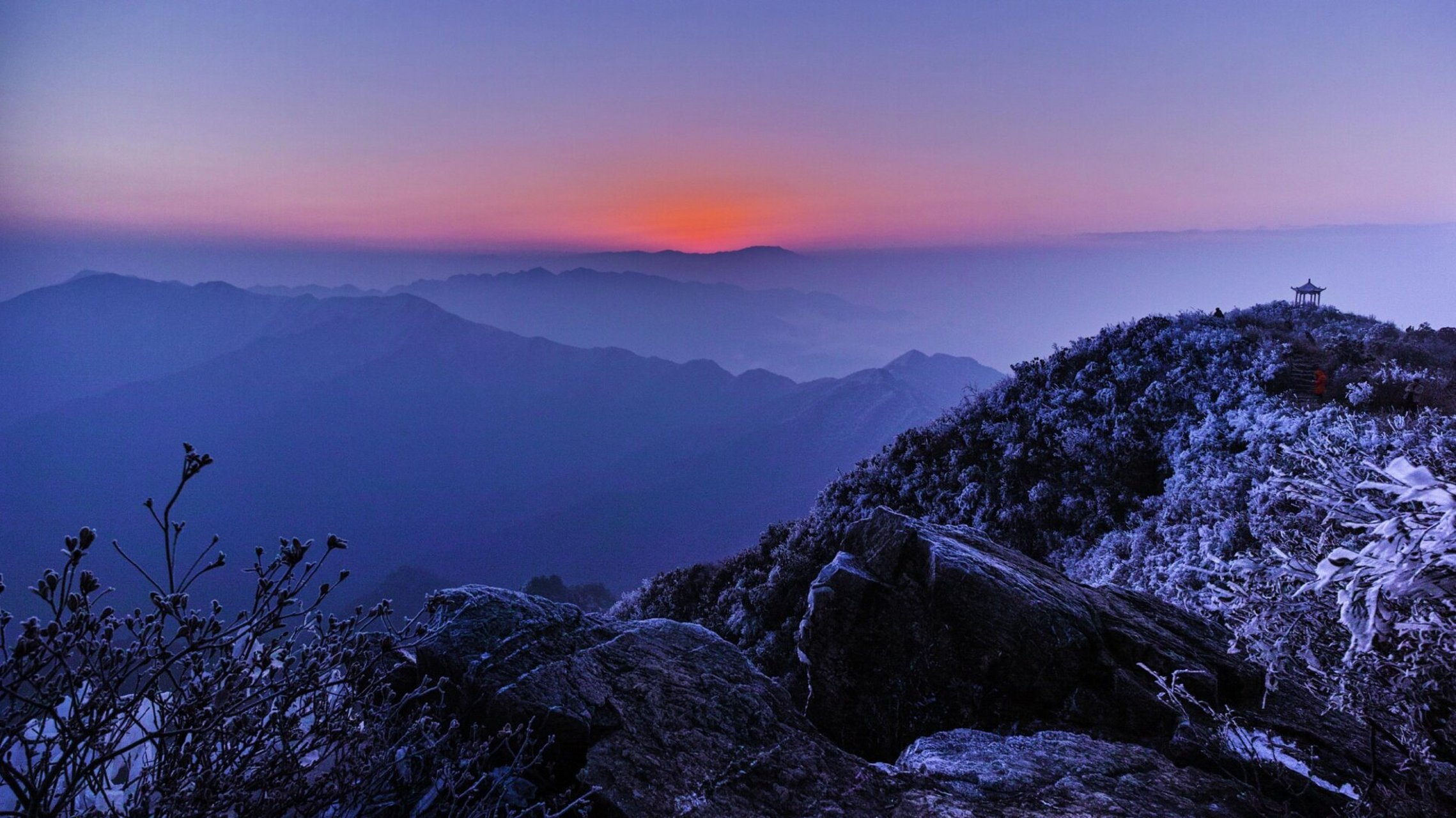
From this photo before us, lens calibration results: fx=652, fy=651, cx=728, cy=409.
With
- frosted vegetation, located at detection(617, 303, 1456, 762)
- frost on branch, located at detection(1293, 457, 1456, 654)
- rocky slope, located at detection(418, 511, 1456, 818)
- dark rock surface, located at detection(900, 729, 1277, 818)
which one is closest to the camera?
frost on branch, located at detection(1293, 457, 1456, 654)

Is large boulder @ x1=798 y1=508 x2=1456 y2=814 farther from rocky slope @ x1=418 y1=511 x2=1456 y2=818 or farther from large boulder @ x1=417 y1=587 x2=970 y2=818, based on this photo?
large boulder @ x1=417 y1=587 x2=970 y2=818

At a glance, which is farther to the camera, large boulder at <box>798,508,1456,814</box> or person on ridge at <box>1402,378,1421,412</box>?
person on ridge at <box>1402,378,1421,412</box>

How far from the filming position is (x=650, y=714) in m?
6.11

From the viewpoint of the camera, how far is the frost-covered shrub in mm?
2572

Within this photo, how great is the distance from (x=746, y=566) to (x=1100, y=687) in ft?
35.4

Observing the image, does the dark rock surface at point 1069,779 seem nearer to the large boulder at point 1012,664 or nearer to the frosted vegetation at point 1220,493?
the large boulder at point 1012,664

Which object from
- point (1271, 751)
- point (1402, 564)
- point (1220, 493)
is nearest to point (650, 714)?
point (1271, 751)

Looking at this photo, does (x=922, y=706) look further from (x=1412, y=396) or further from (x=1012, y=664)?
(x=1412, y=396)

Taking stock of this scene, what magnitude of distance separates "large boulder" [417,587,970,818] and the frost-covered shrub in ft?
3.30

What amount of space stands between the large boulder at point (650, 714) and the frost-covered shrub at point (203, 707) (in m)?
1.00

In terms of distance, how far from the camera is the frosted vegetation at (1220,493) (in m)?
3.48

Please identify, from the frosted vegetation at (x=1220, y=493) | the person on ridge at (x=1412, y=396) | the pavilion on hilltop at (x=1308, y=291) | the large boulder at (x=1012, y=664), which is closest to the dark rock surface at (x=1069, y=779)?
the large boulder at (x=1012, y=664)

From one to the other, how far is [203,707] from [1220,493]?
54.9 feet

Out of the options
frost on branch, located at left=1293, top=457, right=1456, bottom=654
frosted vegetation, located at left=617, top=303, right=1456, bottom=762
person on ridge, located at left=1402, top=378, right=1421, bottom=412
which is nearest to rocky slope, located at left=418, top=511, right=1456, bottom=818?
frosted vegetation, located at left=617, top=303, right=1456, bottom=762
